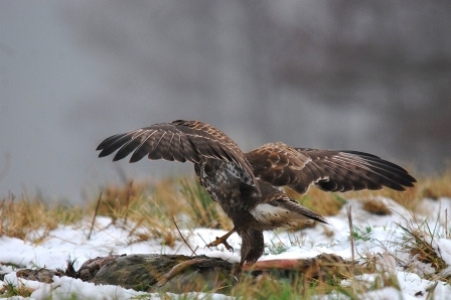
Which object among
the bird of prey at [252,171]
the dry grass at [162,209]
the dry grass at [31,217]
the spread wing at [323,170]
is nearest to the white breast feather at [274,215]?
Answer: the bird of prey at [252,171]

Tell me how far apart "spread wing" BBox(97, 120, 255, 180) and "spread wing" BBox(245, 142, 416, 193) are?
27 centimetres

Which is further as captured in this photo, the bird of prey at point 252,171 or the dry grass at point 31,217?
the dry grass at point 31,217

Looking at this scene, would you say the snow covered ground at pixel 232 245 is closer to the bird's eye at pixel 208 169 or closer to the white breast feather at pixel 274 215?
the white breast feather at pixel 274 215

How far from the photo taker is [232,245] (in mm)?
5207

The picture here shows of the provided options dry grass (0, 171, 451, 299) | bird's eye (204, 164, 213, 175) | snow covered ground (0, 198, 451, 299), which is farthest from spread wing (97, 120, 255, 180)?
dry grass (0, 171, 451, 299)

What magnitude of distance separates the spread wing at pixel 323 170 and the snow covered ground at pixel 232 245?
0.27 metres

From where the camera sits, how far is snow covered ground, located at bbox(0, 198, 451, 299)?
10.8 feet

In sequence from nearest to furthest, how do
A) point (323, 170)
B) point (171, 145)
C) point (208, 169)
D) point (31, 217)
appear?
1. point (171, 145)
2. point (208, 169)
3. point (323, 170)
4. point (31, 217)

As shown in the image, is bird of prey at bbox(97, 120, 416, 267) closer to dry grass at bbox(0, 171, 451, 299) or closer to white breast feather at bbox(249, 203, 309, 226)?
white breast feather at bbox(249, 203, 309, 226)

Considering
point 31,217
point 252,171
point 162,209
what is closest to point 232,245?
point 162,209

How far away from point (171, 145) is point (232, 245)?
187cm

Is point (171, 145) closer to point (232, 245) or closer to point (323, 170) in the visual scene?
point (323, 170)

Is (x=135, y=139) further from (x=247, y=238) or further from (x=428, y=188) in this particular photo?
(x=428, y=188)

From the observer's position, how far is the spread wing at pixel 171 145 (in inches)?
134
